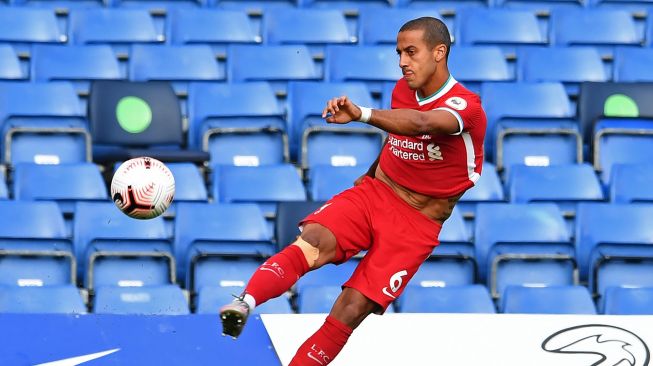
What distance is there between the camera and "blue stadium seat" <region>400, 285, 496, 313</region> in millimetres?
7941

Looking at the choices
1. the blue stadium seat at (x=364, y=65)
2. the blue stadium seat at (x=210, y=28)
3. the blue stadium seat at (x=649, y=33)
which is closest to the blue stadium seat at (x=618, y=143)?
the blue stadium seat at (x=364, y=65)

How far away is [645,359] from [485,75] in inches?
163

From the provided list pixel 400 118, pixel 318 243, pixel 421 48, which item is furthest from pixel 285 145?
pixel 400 118

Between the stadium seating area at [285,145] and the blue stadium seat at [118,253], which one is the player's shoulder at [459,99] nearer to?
the stadium seating area at [285,145]

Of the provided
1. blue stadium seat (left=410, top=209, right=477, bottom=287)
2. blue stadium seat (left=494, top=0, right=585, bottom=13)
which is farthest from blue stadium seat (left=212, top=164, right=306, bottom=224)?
blue stadium seat (left=494, top=0, right=585, bottom=13)

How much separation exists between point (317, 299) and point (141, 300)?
97 centimetres

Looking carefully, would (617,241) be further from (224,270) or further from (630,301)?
(224,270)

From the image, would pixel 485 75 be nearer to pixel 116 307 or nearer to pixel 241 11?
pixel 241 11

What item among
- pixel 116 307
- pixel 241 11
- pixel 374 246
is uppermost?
pixel 241 11

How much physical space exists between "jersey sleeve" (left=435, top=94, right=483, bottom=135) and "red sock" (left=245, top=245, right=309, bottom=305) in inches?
35.4

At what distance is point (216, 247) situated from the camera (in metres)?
8.37

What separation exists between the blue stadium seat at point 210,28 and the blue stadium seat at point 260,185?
196 cm

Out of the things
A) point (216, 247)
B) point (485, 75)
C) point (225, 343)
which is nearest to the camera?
point (225, 343)

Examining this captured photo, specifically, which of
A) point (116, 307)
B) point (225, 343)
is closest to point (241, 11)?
point (116, 307)
